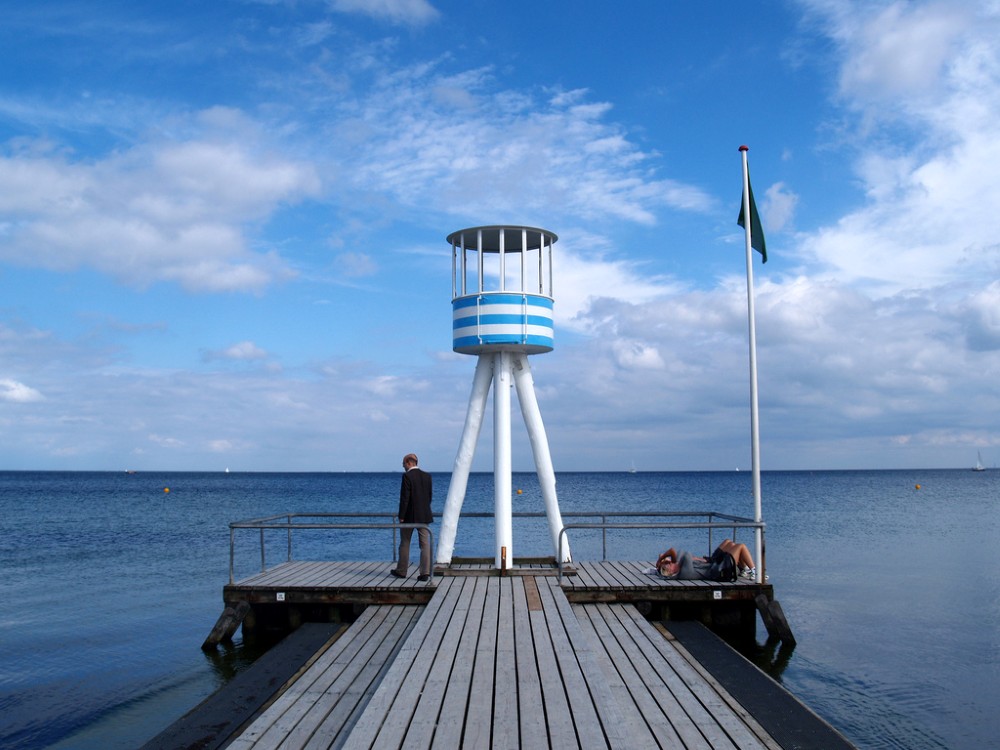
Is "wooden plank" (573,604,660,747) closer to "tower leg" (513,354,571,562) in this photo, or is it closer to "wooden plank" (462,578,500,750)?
"wooden plank" (462,578,500,750)

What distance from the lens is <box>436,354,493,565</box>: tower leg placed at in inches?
593

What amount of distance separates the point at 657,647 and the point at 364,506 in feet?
226

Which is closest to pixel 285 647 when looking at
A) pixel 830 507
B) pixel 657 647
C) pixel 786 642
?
pixel 657 647

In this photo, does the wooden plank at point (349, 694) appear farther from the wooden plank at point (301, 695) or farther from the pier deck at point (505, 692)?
the wooden plank at point (301, 695)

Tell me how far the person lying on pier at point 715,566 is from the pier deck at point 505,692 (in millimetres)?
2973

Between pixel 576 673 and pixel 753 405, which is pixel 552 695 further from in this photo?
pixel 753 405

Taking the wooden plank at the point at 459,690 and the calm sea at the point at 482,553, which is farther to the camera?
the calm sea at the point at 482,553

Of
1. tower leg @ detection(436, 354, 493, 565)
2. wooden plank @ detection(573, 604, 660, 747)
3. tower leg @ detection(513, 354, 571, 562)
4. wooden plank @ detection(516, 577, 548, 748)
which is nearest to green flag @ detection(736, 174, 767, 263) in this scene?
tower leg @ detection(513, 354, 571, 562)

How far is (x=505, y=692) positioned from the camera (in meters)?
7.38

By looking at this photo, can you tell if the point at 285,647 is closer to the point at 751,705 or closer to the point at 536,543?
the point at 751,705

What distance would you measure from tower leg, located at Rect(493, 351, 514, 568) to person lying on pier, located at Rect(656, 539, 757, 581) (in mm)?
2798

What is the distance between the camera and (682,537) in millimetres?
36531

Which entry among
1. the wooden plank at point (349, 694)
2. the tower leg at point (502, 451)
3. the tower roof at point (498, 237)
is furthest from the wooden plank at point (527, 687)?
the tower roof at point (498, 237)

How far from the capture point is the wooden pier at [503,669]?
6582mm
